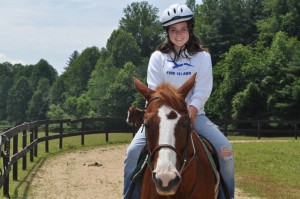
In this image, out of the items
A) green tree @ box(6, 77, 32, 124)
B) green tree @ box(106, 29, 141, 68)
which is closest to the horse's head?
green tree @ box(106, 29, 141, 68)

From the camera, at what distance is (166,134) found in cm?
350

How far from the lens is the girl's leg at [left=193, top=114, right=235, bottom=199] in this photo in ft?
15.6

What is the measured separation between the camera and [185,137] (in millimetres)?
3676

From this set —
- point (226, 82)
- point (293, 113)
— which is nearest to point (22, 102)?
point (226, 82)

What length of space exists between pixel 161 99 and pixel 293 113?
134 feet

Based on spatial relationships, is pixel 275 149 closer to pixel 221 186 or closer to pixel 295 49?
pixel 221 186

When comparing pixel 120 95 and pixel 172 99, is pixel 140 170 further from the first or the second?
pixel 120 95

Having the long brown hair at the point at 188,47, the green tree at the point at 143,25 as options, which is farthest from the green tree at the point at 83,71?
the long brown hair at the point at 188,47

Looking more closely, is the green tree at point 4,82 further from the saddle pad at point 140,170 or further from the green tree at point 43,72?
the saddle pad at point 140,170

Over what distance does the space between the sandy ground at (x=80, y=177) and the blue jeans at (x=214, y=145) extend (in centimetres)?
537

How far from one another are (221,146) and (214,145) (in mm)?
76

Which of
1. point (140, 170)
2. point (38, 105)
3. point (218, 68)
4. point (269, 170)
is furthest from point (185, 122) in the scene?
point (38, 105)

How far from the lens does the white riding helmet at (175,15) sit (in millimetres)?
4680

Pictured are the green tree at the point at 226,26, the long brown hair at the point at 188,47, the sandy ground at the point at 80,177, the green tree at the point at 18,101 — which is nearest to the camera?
the long brown hair at the point at 188,47
